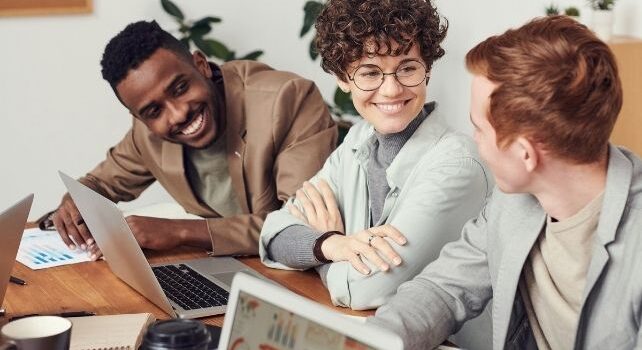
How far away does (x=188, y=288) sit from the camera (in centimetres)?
205

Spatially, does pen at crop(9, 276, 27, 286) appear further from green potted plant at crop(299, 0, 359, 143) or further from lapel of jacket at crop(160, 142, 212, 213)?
green potted plant at crop(299, 0, 359, 143)

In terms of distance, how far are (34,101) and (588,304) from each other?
3102 millimetres

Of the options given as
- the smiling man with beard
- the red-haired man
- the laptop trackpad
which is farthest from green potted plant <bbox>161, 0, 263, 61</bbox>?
the red-haired man

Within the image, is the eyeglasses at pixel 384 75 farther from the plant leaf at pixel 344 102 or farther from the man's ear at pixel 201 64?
the plant leaf at pixel 344 102

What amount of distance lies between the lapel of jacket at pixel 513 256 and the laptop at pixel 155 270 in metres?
0.53

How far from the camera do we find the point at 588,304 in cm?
156

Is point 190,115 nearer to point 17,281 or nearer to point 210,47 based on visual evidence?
point 17,281

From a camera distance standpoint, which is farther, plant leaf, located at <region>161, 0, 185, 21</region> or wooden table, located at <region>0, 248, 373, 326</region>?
plant leaf, located at <region>161, 0, 185, 21</region>

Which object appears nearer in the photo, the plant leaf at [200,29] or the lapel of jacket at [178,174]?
the lapel of jacket at [178,174]

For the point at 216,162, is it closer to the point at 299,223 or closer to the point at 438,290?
the point at 299,223

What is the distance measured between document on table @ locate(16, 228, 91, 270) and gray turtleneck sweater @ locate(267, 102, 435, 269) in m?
0.48

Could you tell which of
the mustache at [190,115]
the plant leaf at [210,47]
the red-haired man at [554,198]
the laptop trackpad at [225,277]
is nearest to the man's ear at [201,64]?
the mustache at [190,115]

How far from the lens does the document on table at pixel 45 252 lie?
90.6 inches

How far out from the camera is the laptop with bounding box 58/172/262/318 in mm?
1910
